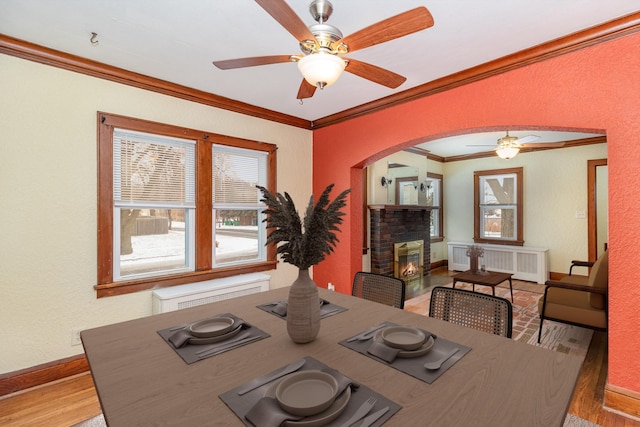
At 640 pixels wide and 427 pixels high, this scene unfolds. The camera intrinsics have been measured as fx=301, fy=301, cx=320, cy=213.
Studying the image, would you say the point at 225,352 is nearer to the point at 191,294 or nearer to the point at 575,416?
the point at 191,294

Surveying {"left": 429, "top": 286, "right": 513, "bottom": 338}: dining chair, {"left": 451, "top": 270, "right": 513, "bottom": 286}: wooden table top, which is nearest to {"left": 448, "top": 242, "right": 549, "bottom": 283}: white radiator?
{"left": 451, "top": 270, "right": 513, "bottom": 286}: wooden table top

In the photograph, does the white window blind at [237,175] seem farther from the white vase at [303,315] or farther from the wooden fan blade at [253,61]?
the white vase at [303,315]

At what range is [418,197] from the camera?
571cm

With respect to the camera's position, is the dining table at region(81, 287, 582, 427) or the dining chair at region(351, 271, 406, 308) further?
the dining chair at region(351, 271, 406, 308)

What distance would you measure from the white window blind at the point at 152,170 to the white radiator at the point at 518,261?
5194 mm

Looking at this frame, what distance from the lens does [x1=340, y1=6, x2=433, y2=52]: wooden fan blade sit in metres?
1.34

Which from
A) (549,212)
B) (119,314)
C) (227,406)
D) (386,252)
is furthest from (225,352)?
(549,212)

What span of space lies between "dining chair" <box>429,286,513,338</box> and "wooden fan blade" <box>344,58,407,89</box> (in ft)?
4.48

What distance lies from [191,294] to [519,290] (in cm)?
501

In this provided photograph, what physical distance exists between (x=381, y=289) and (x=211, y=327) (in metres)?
1.15

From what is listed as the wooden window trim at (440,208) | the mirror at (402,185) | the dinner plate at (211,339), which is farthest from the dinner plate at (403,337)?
the wooden window trim at (440,208)

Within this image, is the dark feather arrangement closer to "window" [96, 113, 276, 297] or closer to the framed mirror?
"window" [96, 113, 276, 297]

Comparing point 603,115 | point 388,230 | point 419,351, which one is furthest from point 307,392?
point 388,230

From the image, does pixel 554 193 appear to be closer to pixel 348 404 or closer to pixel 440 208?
pixel 440 208
